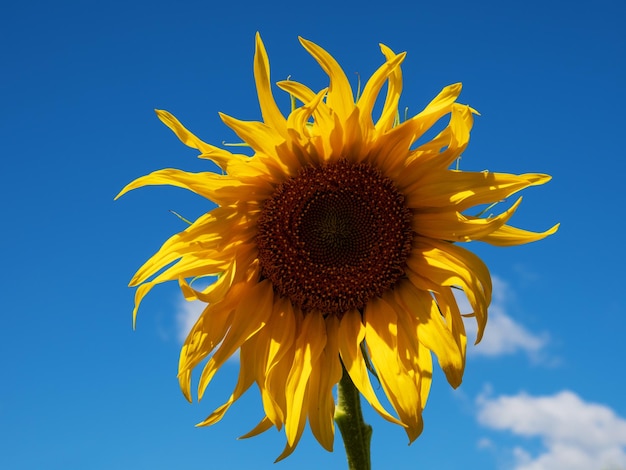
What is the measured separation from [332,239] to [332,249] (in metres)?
0.07

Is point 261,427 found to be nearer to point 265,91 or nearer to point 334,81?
point 265,91

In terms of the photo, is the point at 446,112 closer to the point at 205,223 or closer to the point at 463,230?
the point at 463,230

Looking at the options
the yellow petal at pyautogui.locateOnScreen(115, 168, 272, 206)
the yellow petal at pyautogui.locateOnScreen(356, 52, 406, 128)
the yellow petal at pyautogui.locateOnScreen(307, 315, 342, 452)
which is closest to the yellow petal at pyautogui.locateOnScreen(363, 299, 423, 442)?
the yellow petal at pyautogui.locateOnScreen(307, 315, 342, 452)

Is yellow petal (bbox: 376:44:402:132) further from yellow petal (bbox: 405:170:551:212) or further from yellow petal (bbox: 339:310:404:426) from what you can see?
yellow petal (bbox: 339:310:404:426)

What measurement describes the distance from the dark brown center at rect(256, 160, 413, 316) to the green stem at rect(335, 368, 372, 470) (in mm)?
694

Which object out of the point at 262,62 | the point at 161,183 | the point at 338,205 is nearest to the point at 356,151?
the point at 338,205

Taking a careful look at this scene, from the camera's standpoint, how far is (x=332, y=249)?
604cm

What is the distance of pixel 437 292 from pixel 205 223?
5.50 feet

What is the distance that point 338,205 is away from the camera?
19.7ft

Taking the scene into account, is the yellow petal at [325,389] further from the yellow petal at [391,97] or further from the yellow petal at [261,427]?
the yellow petal at [391,97]

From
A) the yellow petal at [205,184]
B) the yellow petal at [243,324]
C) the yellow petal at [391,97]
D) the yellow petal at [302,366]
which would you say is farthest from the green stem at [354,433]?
the yellow petal at [391,97]

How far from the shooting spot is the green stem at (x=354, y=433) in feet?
18.8

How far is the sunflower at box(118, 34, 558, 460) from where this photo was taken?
556 cm

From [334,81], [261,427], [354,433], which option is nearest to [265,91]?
[334,81]
